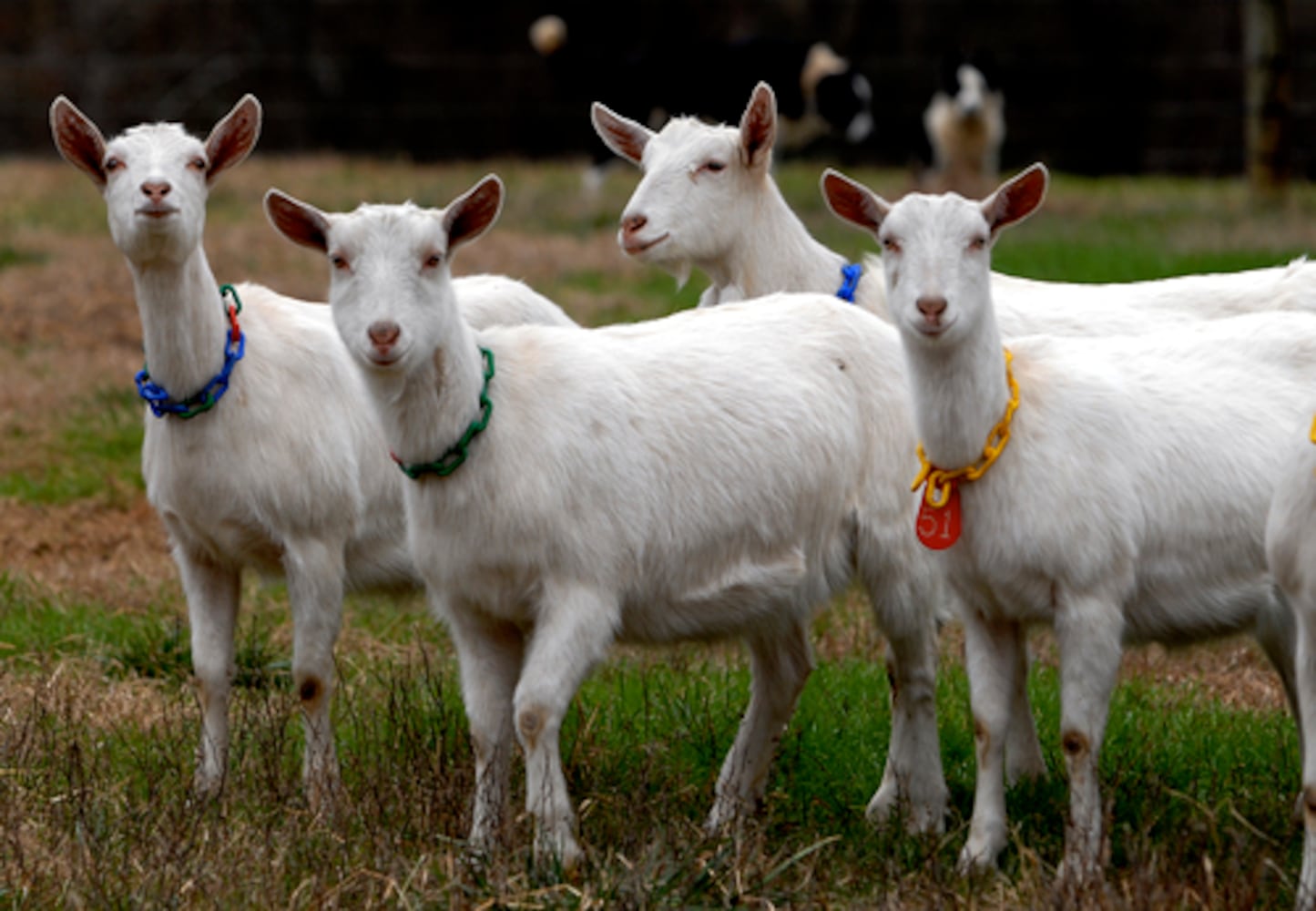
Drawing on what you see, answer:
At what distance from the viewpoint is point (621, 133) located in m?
7.10

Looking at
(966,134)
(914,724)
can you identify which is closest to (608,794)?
(914,724)

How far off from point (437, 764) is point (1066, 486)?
1.87 meters

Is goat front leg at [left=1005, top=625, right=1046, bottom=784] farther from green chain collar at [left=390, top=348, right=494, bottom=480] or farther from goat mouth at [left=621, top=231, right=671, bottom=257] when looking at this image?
goat mouth at [left=621, top=231, right=671, bottom=257]

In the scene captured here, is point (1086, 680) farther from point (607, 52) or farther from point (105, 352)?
point (607, 52)

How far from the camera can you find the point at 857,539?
5.47 metres

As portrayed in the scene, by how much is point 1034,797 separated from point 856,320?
1.48m

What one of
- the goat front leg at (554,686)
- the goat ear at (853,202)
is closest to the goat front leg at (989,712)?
the goat front leg at (554,686)

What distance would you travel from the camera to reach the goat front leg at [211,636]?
5805 mm

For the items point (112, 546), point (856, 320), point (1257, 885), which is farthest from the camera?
point (112, 546)

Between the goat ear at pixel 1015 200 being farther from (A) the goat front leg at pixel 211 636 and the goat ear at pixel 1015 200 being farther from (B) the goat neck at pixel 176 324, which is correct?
(A) the goat front leg at pixel 211 636

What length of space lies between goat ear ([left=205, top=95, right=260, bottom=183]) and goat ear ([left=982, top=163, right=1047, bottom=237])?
2.23 m

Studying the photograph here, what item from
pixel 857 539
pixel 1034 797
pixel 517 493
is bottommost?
pixel 1034 797

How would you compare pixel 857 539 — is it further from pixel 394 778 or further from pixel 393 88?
pixel 393 88

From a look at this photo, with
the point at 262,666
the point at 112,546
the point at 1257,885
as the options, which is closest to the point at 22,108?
the point at 112,546
